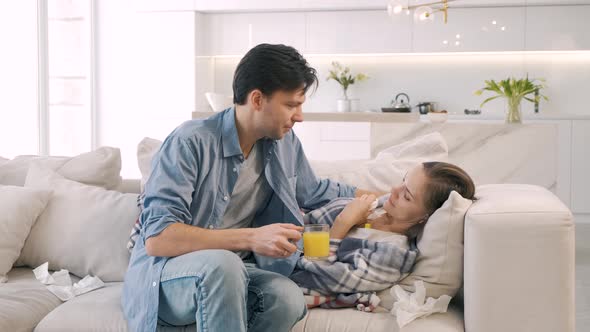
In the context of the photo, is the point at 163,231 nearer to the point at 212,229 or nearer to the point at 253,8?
the point at 212,229

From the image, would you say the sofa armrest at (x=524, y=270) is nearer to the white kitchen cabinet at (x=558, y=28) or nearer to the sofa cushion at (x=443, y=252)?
the sofa cushion at (x=443, y=252)

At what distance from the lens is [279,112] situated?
2193mm

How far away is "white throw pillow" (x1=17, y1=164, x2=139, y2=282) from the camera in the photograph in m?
2.69

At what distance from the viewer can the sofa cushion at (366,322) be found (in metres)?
2.14

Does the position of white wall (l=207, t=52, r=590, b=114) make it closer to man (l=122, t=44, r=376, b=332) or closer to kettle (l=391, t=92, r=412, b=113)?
kettle (l=391, t=92, r=412, b=113)

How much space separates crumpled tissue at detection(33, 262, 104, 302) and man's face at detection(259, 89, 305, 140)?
868 mm

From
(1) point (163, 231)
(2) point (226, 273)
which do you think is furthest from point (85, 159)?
(2) point (226, 273)

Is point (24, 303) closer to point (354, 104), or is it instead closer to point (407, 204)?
point (407, 204)

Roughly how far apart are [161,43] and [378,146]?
157 inches

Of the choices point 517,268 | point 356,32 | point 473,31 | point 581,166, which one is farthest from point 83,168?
point 581,166

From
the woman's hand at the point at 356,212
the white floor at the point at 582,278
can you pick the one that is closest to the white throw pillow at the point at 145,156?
the woman's hand at the point at 356,212

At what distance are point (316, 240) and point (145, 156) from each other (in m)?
0.91

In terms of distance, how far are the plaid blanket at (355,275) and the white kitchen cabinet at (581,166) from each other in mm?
4943

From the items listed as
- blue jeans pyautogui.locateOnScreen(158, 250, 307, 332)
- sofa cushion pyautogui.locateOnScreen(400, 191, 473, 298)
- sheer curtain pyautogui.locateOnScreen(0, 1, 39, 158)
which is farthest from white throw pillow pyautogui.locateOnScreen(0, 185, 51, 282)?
sheer curtain pyautogui.locateOnScreen(0, 1, 39, 158)
